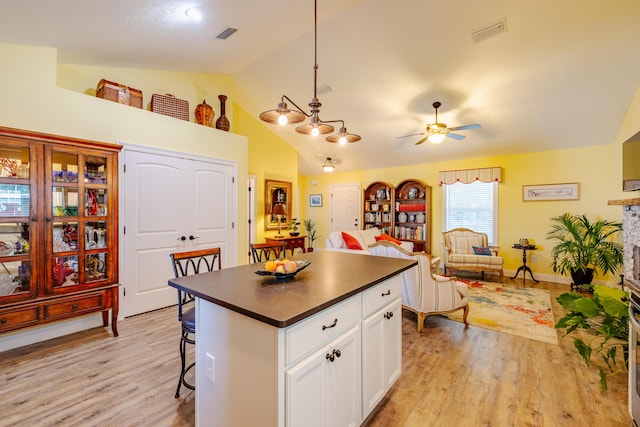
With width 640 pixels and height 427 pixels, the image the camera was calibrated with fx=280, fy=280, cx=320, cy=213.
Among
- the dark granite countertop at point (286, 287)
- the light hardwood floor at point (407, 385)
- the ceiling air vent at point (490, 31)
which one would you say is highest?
the ceiling air vent at point (490, 31)

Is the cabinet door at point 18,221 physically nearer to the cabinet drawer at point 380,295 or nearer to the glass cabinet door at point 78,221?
the glass cabinet door at point 78,221

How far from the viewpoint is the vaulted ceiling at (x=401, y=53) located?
2707 millimetres

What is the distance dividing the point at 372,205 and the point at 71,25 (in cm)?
636

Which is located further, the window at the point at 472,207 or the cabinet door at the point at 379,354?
the window at the point at 472,207

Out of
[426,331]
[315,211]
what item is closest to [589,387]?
[426,331]

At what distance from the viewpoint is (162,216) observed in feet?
12.3

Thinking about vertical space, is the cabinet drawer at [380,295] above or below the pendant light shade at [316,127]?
below

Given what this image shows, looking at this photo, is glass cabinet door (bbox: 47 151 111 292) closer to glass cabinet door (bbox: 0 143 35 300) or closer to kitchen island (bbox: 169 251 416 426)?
glass cabinet door (bbox: 0 143 35 300)

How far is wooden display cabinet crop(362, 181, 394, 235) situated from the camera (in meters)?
7.15

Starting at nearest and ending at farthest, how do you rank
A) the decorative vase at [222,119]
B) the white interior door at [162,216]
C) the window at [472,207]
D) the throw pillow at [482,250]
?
the white interior door at [162,216]
the decorative vase at [222,119]
the throw pillow at [482,250]
the window at [472,207]

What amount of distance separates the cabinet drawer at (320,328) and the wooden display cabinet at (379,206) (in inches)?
224

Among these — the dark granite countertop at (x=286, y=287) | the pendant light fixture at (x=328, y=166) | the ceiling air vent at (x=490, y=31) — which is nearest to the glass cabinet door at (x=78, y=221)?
the dark granite countertop at (x=286, y=287)

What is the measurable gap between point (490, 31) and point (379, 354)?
3.52m

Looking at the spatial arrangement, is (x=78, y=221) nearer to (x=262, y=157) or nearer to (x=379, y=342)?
(x=379, y=342)
